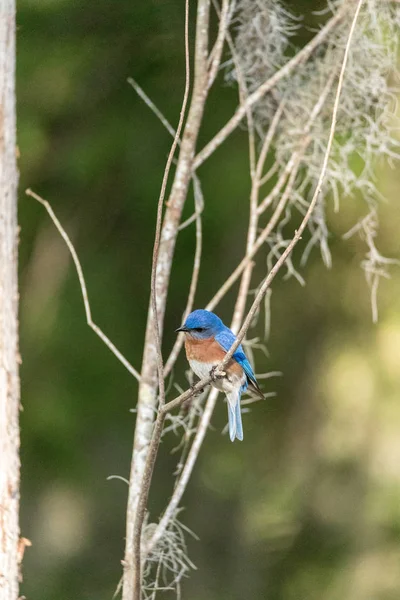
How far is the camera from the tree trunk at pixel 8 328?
12.2 feet

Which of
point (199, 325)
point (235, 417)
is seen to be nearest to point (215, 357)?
point (199, 325)

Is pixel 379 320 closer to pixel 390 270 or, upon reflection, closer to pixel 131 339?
pixel 390 270

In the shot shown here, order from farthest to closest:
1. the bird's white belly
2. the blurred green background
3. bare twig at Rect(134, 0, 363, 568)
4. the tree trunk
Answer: the blurred green background, the tree trunk, the bird's white belly, bare twig at Rect(134, 0, 363, 568)

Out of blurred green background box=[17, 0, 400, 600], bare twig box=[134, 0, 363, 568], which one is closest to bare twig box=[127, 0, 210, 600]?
bare twig box=[134, 0, 363, 568]

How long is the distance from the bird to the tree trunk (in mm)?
726

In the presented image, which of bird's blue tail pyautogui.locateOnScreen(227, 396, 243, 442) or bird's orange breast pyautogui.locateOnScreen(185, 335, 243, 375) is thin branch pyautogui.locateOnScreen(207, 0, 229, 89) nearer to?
bird's orange breast pyautogui.locateOnScreen(185, 335, 243, 375)

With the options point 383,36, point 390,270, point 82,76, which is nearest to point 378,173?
point 390,270

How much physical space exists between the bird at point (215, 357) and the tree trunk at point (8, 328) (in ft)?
2.38

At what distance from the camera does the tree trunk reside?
12.2 ft

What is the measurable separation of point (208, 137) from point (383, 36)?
1.93m

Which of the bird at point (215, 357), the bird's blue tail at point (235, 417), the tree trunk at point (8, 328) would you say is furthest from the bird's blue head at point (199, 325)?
the tree trunk at point (8, 328)

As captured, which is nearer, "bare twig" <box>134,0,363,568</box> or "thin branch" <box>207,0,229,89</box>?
"bare twig" <box>134,0,363,568</box>

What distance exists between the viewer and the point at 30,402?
736cm

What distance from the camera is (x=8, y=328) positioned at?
12.7 ft
